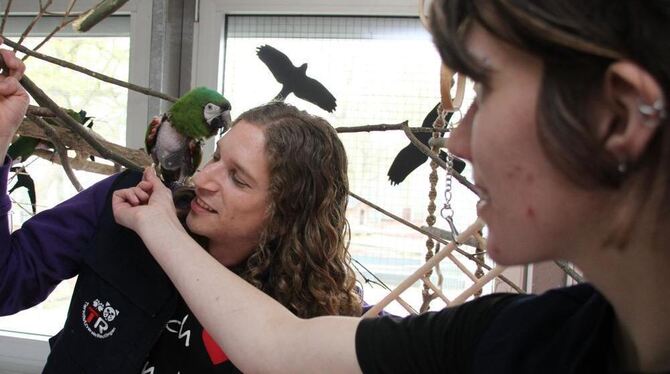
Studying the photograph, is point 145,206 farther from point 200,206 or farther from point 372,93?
point 372,93

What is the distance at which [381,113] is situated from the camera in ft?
5.38

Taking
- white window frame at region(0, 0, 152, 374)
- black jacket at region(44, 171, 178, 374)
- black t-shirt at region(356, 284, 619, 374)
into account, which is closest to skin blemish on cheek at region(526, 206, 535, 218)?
black t-shirt at region(356, 284, 619, 374)

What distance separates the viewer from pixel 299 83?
Answer: 1.57 m

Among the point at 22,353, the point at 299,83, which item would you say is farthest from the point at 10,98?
the point at 22,353

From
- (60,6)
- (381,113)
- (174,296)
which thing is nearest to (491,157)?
Answer: (174,296)

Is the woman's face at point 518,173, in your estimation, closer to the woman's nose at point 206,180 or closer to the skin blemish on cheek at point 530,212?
the skin blemish on cheek at point 530,212

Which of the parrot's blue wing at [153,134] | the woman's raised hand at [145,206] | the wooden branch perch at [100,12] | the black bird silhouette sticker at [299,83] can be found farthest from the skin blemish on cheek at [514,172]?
the black bird silhouette sticker at [299,83]

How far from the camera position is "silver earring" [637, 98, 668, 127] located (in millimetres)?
292

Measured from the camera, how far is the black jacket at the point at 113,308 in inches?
27.4

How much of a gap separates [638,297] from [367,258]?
1.34 meters

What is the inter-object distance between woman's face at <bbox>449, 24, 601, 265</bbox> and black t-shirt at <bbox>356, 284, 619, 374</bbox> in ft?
0.25

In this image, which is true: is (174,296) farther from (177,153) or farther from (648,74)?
(648,74)

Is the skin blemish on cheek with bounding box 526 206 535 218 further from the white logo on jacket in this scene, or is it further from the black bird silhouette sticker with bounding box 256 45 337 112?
the black bird silhouette sticker with bounding box 256 45 337 112

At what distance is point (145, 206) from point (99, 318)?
16 centimetres
